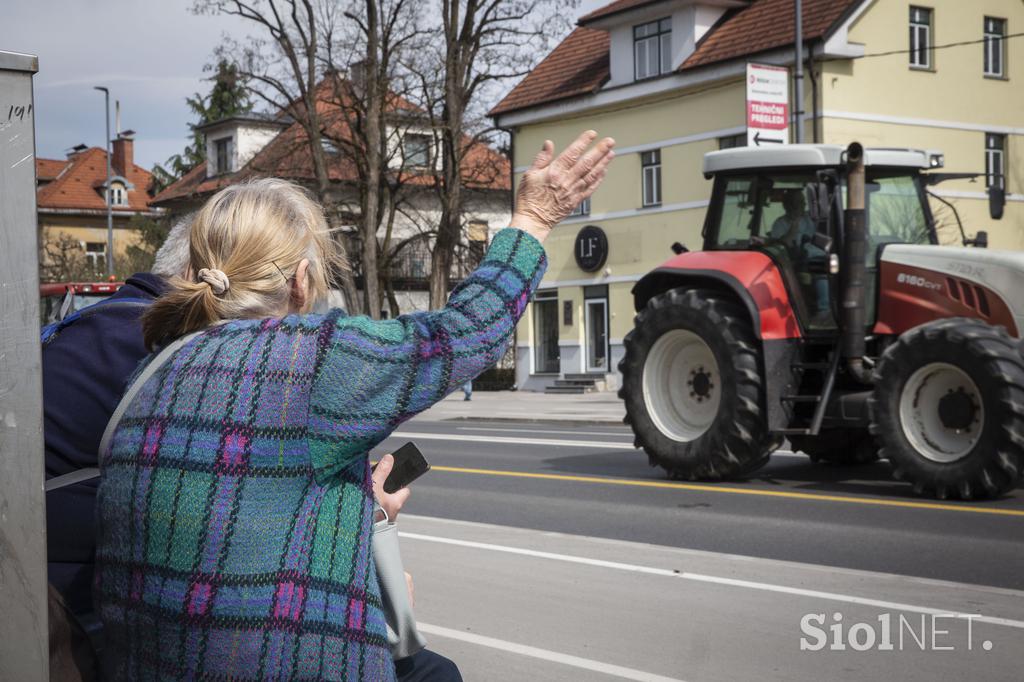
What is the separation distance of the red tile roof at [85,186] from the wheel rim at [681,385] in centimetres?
6049

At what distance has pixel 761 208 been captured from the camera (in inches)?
480

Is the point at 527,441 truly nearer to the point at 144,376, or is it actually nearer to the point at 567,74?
the point at 144,376

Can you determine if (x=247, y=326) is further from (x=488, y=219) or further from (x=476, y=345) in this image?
(x=488, y=219)

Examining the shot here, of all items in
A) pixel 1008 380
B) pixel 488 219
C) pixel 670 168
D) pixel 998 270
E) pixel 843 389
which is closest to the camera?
pixel 1008 380

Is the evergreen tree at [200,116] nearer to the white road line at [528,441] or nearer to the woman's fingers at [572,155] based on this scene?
the white road line at [528,441]

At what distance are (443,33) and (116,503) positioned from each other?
112 ft

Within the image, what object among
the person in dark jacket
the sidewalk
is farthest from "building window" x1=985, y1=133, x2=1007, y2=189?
the person in dark jacket

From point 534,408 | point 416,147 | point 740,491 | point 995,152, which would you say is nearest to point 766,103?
point 534,408

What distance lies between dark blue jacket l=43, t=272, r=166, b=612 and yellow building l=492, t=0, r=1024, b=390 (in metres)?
25.1

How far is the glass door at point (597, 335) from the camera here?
118ft

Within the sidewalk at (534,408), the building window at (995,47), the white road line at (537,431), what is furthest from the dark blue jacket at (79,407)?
the building window at (995,47)

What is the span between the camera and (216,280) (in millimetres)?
2490

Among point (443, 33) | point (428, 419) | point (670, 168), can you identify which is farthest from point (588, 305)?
point (428, 419)

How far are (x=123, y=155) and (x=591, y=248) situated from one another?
47401 mm
